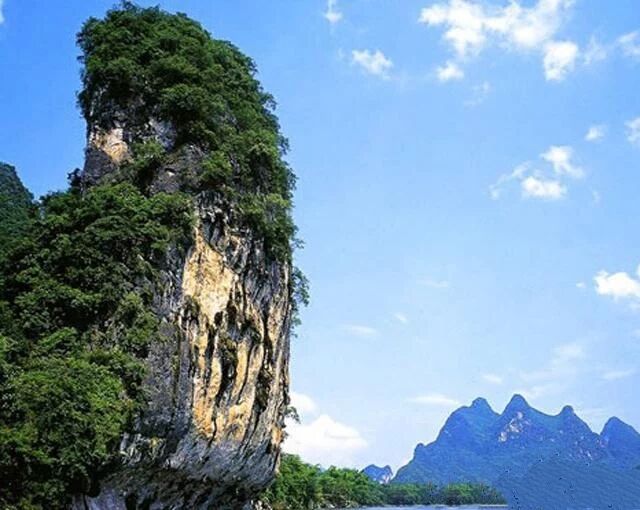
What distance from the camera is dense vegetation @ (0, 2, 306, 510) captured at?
10812mm

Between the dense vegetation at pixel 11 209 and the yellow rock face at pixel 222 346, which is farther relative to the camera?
the dense vegetation at pixel 11 209

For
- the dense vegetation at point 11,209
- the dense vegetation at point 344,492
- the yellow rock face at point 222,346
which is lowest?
the dense vegetation at point 344,492

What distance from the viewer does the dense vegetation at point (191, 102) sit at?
1602cm

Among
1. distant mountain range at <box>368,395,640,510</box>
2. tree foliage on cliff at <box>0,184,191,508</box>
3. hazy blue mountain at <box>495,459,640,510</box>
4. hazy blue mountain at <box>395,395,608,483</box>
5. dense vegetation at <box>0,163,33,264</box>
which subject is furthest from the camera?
hazy blue mountain at <box>395,395,608,483</box>

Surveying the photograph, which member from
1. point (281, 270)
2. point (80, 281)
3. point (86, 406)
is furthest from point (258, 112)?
point (86, 406)

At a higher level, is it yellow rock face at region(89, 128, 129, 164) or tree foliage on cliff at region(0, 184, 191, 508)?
yellow rock face at region(89, 128, 129, 164)

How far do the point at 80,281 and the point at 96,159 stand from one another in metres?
4.21

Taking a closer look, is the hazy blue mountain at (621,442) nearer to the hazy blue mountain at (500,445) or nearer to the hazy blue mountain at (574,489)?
the hazy blue mountain at (500,445)

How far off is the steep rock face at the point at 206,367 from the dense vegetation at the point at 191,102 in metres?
0.46

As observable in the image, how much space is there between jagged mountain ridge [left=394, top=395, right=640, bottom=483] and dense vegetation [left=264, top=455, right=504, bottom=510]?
A: 39.6 meters

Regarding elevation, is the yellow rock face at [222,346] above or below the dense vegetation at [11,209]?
below

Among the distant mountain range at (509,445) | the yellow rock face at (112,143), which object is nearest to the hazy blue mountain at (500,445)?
the distant mountain range at (509,445)

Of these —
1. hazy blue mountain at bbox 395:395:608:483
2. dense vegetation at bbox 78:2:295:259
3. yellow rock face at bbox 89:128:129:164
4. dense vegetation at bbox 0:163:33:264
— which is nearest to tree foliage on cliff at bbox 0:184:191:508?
dense vegetation at bbox 0:163:33:264

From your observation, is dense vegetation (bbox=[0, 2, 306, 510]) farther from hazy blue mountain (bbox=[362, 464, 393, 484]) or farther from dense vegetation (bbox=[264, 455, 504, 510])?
hazy blue mountain (bbox=[362, 464, 393, 484])
